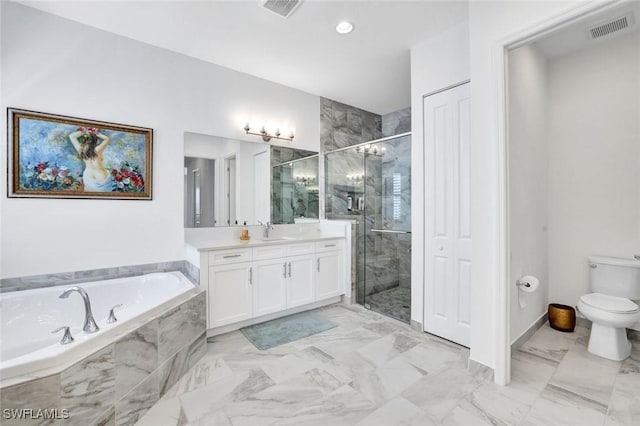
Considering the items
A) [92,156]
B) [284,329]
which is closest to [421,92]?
[284,329]

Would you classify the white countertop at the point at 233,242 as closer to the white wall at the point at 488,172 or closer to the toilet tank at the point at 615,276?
the white wall at the point at 488,172

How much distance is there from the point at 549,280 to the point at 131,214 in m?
4.29

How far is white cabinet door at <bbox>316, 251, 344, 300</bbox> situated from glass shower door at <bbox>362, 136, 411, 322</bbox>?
359 mm

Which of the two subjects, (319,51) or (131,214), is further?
(319,51)

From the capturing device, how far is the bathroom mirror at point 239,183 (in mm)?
3043

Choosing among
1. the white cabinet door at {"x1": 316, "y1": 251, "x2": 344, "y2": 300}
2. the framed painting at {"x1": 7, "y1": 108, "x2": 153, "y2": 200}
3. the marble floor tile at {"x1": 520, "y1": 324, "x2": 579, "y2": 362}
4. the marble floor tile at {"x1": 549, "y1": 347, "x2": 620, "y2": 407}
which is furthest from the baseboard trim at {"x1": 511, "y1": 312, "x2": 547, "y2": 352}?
the framed painting at {"x1": 7, "y1": 108, "x2": 153, "y2": 200}

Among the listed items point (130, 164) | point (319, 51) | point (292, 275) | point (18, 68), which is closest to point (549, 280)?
point (292, 275)

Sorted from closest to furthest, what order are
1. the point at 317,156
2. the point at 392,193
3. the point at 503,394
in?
1. the point at 503,394
2. the point at 392,193
3. the point at 317,156

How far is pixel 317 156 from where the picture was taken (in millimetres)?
4047

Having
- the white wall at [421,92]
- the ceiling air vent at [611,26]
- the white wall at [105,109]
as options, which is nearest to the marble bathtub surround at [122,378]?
the white wall at [105,109]

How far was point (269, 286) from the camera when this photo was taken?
119 inches

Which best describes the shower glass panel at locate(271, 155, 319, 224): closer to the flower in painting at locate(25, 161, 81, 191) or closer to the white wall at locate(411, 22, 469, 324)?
the white wall at locate(411, 22, 469, 324)

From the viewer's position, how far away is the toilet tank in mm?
2438

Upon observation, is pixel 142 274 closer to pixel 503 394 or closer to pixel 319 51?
pixel 319 51
